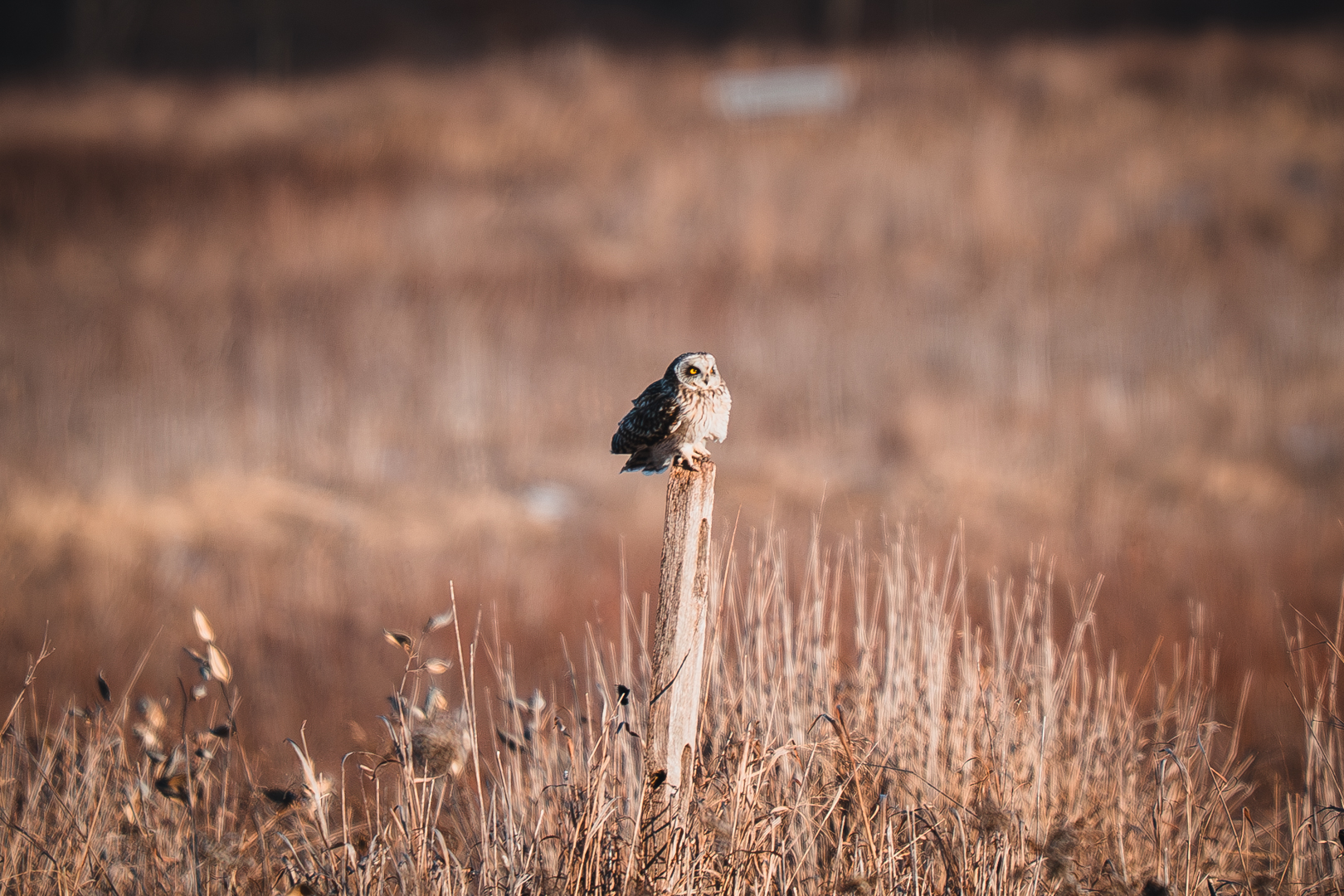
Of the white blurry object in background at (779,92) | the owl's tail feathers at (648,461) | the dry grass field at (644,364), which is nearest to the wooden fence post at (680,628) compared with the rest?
the dry grass field at (644,364)

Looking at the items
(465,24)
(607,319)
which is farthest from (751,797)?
(465,24)

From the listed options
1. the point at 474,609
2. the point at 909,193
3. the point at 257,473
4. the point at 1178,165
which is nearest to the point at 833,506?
the point at 474,609

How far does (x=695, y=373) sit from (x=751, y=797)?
49.8 inches


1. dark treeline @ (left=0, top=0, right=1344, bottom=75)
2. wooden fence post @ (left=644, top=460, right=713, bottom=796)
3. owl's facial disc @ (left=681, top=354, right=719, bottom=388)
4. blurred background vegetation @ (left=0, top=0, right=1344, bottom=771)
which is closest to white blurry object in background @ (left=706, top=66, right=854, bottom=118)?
blurred background vegetation @ (left=0, top=0, right=1344, bottom=771)

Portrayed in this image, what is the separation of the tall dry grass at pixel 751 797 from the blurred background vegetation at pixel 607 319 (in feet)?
3.73

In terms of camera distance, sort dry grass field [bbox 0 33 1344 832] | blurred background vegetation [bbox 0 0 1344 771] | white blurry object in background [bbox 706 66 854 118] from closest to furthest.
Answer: dry grass field [bbox 0 33 1344 832] → blurred background vegetation [bbox 0 0 1344 771] → white blurry object in background [bbox 706 66 854 118]

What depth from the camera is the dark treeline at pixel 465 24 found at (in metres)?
20.0

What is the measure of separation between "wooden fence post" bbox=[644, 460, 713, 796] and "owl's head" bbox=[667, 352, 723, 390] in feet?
1.40

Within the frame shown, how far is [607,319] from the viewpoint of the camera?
1332 centimetres

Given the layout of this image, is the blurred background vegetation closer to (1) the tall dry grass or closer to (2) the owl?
(1) the tall dry grass

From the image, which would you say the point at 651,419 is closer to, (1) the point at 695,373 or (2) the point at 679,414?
(2) the point at 679,414

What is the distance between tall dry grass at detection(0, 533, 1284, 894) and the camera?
268 cm

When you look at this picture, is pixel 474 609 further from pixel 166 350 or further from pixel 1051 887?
pixel 166 350

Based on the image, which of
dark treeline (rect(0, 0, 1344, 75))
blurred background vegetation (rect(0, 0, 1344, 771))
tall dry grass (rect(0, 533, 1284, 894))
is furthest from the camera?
dark treeline (rect(0, 0, 1344, 75))
